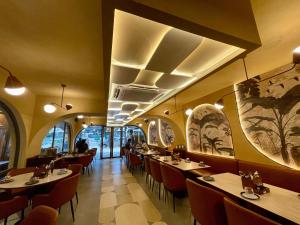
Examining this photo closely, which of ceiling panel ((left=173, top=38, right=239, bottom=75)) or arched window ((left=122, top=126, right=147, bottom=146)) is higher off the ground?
ceiling panel ((left=173, top=38, right=239, bottom=75))

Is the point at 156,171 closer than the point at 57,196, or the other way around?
the point at 57,196

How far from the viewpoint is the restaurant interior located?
1.44 meters

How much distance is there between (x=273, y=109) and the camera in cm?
301

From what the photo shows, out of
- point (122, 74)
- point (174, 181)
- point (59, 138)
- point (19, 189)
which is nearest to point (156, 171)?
point (174, 181)

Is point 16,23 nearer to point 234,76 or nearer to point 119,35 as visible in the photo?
point 119,35

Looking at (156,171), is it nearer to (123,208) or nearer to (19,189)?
(123,208)

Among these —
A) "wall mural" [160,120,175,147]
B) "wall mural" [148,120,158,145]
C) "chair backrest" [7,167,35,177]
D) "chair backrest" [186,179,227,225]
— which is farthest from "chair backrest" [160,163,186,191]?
"wall mural" [148,120,158,145]

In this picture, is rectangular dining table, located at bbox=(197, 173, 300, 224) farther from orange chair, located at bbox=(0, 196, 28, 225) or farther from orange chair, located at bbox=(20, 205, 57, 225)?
orange chair, located at bbox=(0, 196, 28, 225)

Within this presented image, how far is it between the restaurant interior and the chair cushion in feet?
0.06

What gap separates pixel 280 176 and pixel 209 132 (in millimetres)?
2308

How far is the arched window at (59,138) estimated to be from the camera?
7336 mm

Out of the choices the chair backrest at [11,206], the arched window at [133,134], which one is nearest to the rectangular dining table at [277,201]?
the chair backrest at [11,206]

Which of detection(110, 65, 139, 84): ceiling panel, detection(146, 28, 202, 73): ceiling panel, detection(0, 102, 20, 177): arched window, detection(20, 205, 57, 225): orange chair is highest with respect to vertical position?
detection(110, 65, 139, 84): ceiling panel

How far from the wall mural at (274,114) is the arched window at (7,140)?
6.11 meters
